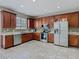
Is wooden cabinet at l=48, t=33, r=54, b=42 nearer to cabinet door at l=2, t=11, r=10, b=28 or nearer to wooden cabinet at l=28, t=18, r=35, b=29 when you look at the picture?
wooden cabinet at l=28, t=18, r=35, b=29

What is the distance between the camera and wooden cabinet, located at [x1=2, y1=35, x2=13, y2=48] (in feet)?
14.6

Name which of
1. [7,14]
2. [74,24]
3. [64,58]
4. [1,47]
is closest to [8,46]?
[1,47]

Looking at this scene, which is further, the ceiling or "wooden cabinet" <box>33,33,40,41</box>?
"wooden cabinet" <box>33,33,40,41</box>

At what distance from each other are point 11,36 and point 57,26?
3171 mm

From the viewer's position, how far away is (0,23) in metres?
4.73

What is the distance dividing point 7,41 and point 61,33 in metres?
3.47

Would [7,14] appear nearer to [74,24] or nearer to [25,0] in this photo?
[25,0]

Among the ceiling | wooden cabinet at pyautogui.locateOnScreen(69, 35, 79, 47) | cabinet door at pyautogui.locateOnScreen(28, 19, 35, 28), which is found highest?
the ceiling

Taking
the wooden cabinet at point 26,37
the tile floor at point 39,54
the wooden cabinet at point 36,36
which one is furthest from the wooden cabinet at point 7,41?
the wooden cabinet at point 36,36

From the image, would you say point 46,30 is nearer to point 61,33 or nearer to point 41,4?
point 61,33

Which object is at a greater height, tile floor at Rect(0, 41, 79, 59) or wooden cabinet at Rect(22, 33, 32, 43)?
wooden cabinet at Rect(22, 33, 32, 43)

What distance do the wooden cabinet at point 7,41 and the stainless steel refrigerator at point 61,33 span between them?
10.0 feet

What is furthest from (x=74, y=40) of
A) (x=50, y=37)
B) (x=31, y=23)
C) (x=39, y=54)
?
(x=31, y=23)

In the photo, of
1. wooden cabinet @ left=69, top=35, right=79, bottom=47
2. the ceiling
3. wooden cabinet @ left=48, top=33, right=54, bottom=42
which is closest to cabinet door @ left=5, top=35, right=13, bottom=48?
the ceiling
